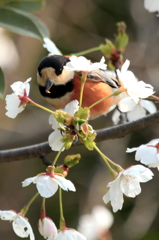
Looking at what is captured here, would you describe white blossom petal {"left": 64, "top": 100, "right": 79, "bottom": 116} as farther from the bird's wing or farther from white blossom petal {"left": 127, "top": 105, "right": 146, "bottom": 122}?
white blossom petal {"left": 127, "top": 105, "right": 146, "bottom": 122}

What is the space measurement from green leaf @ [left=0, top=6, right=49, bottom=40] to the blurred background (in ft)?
5.34

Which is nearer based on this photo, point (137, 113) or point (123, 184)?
point (123, 184)

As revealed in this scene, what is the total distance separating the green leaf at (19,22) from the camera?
2205 millimetres

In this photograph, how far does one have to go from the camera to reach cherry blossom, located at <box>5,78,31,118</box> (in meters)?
1.59

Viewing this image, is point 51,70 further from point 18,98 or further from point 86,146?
point 86,146

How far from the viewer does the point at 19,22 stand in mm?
2254

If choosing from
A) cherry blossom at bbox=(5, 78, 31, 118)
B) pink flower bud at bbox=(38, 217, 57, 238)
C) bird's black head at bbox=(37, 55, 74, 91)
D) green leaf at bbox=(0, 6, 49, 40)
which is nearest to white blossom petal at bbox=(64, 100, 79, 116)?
cherry blossom at bbox=(5, 78, 31, 118)

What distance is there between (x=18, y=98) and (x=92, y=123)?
308 cm

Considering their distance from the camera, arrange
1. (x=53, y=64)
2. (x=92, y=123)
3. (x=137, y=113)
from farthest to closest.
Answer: (x=92, y=123), (x=137, y=113), (x=53, y=64)

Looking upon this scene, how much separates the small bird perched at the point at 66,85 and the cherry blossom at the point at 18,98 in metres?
0.46

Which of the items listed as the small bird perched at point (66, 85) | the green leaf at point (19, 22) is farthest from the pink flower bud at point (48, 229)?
the green leaf at point (19, 22)

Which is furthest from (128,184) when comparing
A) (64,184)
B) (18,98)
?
(18,98)

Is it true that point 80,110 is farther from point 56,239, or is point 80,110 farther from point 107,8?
point 107,8

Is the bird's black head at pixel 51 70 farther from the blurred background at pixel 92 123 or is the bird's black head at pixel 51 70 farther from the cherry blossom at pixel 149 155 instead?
the blurred background at pixel 92 123
